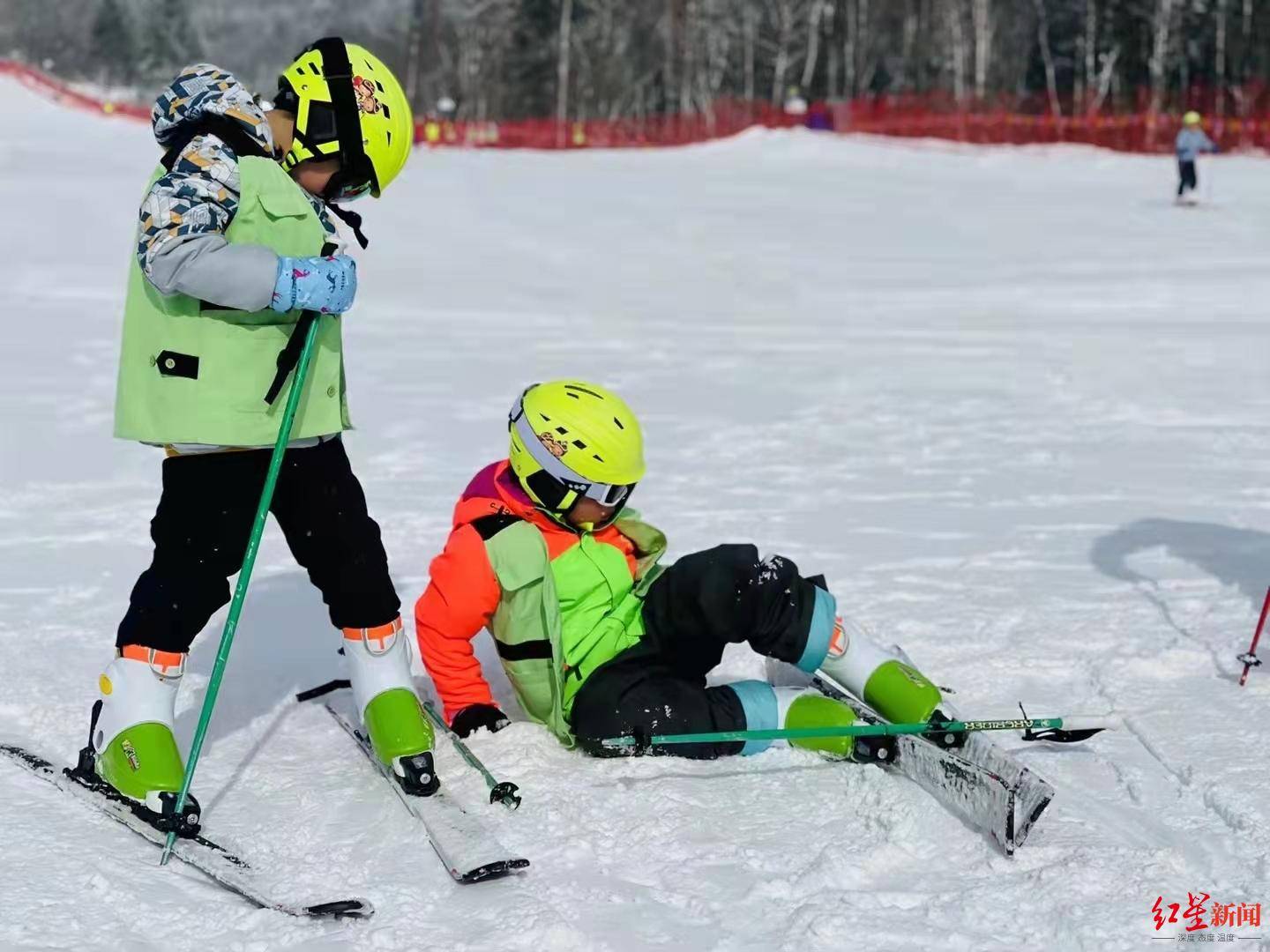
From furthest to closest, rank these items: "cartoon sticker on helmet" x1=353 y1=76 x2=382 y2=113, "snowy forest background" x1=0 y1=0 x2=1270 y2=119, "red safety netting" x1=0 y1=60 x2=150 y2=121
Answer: "snowy forest background" x1=0 y1=0 x2=1270 y2=119 < "red safety netting" x1=0 y1=60 x2=150 y2=121 < "cartoon sticker on helmet" x1=353 y1=76 x2=382 y2=113

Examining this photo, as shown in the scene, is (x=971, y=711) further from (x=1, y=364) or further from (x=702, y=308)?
(x=702, y=308)

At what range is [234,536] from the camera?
3293mm

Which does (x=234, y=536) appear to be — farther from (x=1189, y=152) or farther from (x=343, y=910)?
(x=1189, y=152)

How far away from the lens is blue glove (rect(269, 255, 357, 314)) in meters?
3.05

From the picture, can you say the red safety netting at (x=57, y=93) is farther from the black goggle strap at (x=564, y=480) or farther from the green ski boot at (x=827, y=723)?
the green ski boot at (x=827, y=723)

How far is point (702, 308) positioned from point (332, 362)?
982cm

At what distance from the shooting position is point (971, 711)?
12.7ft

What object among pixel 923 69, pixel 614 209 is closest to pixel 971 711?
pixel 614 209

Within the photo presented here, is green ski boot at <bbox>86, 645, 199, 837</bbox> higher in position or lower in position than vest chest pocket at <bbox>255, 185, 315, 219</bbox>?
lower

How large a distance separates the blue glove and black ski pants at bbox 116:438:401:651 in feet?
1.31

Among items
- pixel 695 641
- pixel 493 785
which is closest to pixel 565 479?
pixel 695 641

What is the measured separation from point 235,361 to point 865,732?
163 centimetres

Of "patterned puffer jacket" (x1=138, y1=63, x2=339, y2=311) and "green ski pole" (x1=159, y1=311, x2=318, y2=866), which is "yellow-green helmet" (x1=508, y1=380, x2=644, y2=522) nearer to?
"green ski pole" (x1=159, y1=311, x2=318, y2=866)

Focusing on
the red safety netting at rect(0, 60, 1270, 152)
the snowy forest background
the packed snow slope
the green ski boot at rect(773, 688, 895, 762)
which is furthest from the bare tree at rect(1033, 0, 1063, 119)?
the green ski boot at rect(773, 688, 895, 762)
